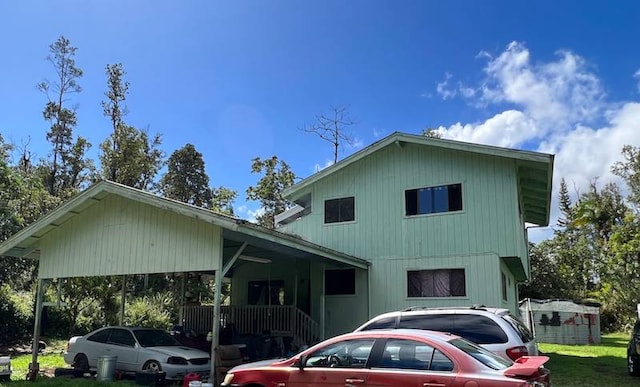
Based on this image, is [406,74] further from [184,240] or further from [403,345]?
[403,345]

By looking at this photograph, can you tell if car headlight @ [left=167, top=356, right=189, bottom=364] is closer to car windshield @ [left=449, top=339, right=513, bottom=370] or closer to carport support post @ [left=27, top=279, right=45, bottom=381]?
carport support post @ [left=27, top=279, right=45, bottom=381]

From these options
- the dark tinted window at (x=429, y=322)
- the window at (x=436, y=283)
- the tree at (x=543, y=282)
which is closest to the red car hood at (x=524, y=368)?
the dark tinted window at (x=429, y=322)

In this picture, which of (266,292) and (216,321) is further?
(266,292)

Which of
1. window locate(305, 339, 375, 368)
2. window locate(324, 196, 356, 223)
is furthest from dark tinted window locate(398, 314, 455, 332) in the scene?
window locate(324, 196, 356, 223)

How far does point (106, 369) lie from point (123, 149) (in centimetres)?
→ 2938

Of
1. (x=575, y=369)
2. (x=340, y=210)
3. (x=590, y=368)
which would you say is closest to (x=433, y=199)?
(x=340, y=210)

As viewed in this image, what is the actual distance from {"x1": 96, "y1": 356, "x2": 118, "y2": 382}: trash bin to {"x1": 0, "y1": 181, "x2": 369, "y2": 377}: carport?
71.6 inches

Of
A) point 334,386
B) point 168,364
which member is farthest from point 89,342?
point 334,386

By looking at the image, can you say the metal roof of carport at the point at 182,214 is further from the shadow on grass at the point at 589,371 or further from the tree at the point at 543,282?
the tree at the point at 543,282

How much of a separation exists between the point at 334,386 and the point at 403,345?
1.03 meters

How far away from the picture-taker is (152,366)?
40.0 feet

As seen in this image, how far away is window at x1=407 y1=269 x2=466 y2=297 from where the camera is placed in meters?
15.7

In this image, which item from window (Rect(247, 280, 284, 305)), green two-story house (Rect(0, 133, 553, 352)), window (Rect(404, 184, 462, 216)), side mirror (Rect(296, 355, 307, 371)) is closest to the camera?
side mirror (Rect(296, 355, 307, 371))

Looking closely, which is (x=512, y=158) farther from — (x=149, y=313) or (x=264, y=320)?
(x=149, y=313)
